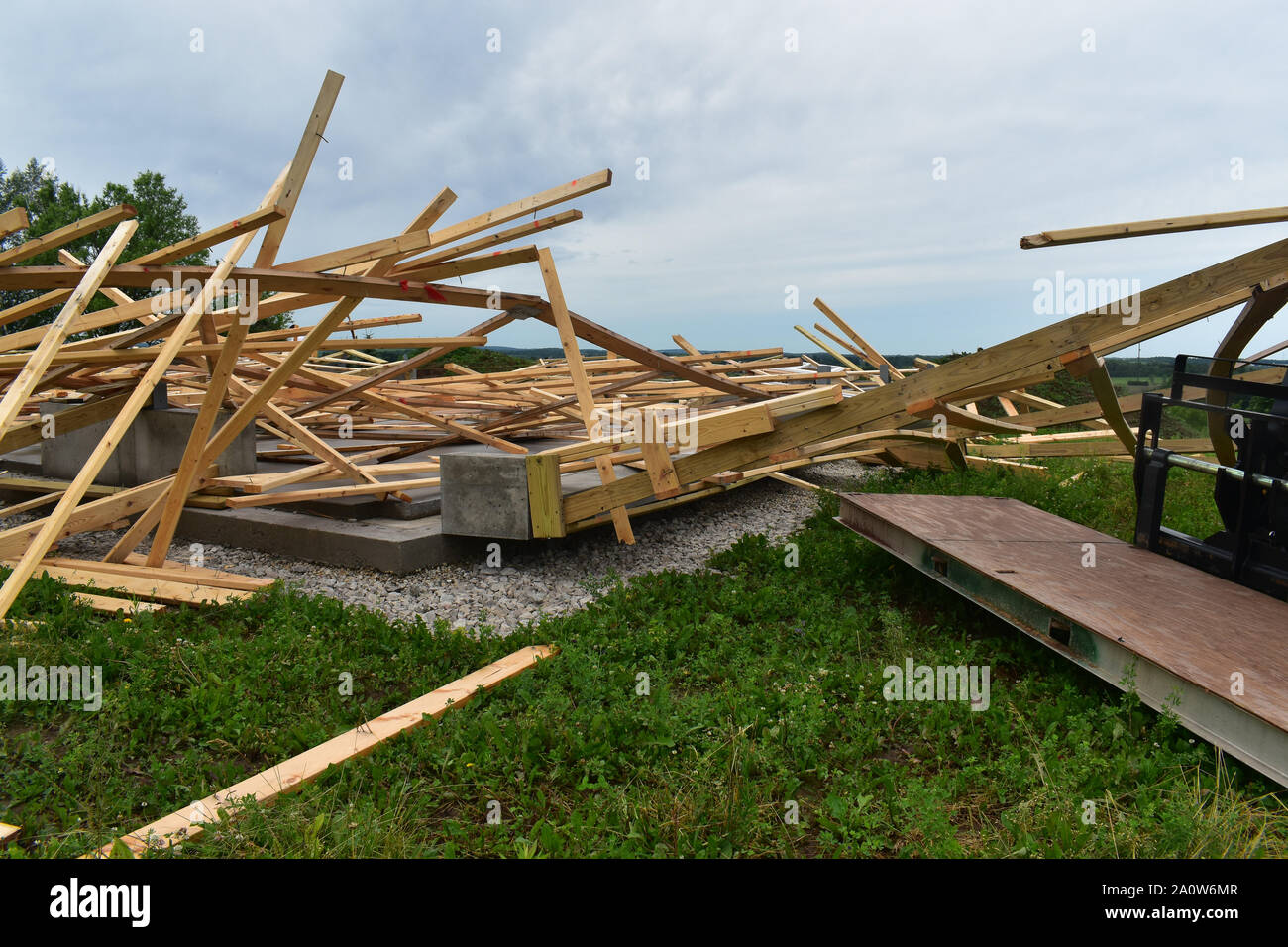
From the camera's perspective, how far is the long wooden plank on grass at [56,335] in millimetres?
4449

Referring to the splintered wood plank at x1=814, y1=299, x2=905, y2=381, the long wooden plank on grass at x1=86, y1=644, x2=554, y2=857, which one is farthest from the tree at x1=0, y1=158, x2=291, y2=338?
the long wooden plank on grass at x1=86, y1=644, x2=554, y2=857

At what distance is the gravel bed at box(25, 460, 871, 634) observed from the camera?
618 centimetres

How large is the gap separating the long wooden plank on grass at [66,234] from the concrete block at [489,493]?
114 inches

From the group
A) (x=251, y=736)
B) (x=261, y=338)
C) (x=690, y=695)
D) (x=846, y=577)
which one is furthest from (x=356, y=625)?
(x=261, y=338)

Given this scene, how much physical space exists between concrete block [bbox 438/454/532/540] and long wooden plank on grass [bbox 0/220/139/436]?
280 centimetres

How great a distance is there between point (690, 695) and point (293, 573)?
4137mm

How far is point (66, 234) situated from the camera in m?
5.83

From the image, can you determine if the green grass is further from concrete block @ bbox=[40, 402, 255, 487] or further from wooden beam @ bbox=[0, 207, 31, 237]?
concrete block @ bbox=[40, 402, 255, 487]

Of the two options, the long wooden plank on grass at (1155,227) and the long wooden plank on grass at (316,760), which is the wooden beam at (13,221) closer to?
the long wooden plank on grass at (316,760)

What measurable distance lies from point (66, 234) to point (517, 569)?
4.23 m

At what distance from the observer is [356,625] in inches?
208

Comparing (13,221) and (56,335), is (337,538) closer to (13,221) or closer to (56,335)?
(56,335)
